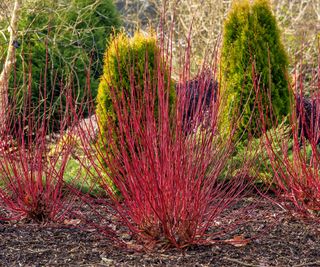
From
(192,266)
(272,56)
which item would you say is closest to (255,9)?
(272,56)

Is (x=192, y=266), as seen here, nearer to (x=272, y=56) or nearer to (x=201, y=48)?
(x=272, y=56)

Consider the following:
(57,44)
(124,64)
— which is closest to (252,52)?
(124,64)

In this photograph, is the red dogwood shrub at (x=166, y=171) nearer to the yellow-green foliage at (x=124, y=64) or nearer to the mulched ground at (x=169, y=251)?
the mulched ground at (x=169, y=251)

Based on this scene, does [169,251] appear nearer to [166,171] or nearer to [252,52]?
[166,171]

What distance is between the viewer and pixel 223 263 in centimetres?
336

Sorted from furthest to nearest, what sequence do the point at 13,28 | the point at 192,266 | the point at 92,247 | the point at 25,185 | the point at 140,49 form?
the point at 13,28 → the point at 140,49 → the point at 25,185 → the point at 92,247 → the point at 192,266

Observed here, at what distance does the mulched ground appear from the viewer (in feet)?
11.2

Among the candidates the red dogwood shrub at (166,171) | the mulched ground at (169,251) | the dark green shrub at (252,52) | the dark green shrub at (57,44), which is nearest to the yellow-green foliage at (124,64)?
the dark green shrub at (252,52)

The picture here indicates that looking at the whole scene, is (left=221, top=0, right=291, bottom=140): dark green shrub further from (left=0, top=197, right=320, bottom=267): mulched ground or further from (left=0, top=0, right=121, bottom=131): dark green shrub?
(left=0, top=197, right=320, bottom=267): mulched ground

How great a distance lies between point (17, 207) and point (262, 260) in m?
1.97

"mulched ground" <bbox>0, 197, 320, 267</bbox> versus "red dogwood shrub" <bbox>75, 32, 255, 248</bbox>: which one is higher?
"red dogwood shrub" <bbox>75, 32, 255, 248</bbox>

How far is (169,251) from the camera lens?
11.8 feet

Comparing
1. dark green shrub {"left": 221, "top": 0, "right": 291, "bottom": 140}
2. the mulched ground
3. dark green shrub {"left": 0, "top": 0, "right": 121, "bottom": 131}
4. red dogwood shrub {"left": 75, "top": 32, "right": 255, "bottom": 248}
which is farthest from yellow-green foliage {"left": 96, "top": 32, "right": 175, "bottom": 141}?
dark green shrub {"left": 0, "top": 0, "right": 121, "bottom": 131}

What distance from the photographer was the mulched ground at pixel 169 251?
11.2ft
